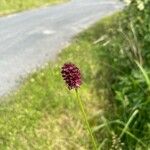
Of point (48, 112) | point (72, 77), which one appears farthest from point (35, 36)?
point (72, 77)

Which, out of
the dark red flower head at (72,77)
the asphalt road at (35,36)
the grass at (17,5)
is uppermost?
the dark red flower head at (72,77)

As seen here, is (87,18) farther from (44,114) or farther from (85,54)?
(44,114)

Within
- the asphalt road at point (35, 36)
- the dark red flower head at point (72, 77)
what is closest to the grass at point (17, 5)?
the asphalt road at point (35, 36)

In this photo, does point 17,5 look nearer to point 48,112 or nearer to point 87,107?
point 87,107

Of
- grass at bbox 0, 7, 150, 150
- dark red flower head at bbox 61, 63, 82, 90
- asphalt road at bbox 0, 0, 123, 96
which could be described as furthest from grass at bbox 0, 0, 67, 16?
dark red flower head at bbox 61, 63, 82, 90

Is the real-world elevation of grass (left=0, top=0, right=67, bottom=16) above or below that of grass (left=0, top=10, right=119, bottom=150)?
below

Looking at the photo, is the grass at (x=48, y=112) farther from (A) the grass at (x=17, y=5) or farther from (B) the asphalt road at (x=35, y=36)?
(A) the grass at (x=17, y=5)

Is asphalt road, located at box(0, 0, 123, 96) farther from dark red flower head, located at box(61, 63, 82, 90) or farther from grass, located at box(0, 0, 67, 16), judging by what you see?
dark red flower head, located at box(61, 63, 82, 90)
